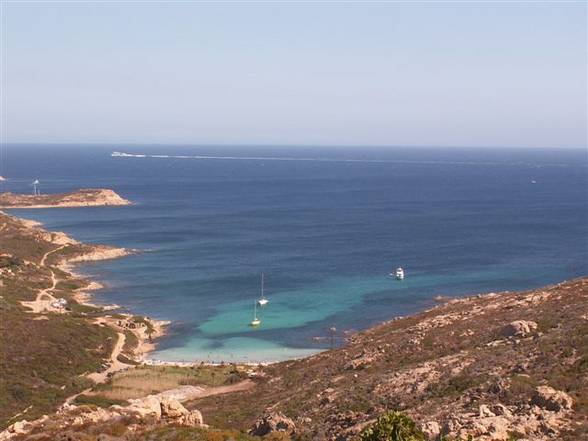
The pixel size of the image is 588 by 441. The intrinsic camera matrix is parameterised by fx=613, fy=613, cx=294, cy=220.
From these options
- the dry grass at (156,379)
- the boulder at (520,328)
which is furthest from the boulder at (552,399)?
the dry grass at (156,379)

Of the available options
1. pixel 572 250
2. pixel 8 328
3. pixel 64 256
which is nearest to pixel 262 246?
pixel 64 256

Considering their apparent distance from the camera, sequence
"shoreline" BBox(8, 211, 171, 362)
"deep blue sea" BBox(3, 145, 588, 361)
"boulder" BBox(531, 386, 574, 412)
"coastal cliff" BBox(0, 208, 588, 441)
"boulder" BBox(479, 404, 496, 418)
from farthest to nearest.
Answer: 1. "deep blue sea" BBox(3, 145, 588, 361)
2. "shoreline" BBox(8, 211, 171, 362)
3. "coastal cliff" BBox(0, 208, 588, 441)
4. "boulder" BBox(479, 404, 496, 418)
5. "boulder" BBox(531, 386, 574, 412)

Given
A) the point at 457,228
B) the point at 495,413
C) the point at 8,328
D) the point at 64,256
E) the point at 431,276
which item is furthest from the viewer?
the point at 457,228

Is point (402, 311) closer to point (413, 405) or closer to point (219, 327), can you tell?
point (219, 327)

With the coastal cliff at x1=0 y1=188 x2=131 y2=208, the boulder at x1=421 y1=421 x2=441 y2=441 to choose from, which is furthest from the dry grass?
the coastal cliff at x1=0 y1=188 x2=131 y2=208

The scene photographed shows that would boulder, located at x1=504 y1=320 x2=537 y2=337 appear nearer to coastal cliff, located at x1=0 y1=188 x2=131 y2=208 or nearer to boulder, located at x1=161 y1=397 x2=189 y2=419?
boulder, located at x1=161 y1=397 x2=189 y2=419

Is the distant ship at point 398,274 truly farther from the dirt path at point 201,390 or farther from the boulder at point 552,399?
the boulder at point 552,399
